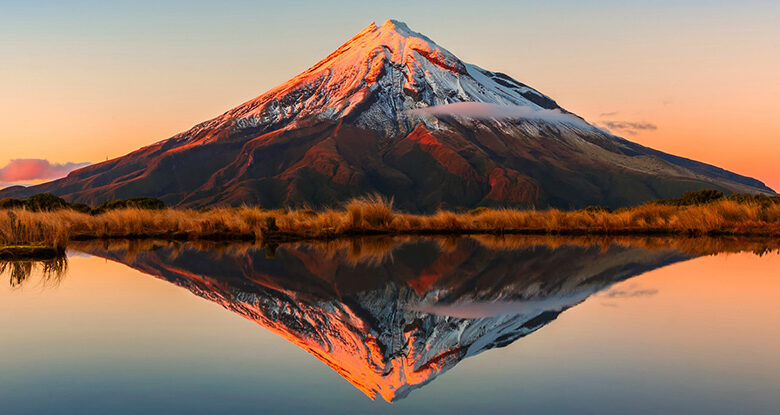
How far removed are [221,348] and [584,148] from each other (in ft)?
563

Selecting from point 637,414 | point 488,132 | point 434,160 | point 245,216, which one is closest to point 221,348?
point 637,414

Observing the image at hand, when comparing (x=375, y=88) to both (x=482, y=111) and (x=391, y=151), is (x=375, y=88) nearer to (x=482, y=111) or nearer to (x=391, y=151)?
(x=391, y=151)

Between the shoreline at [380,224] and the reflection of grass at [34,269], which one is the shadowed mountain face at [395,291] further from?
the shoreline at [380,224]

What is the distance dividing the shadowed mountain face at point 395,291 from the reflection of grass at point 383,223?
3.63 meters

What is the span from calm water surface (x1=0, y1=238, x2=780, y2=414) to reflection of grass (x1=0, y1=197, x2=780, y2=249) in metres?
7.52

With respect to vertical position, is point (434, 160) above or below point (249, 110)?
below

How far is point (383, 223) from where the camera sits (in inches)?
763

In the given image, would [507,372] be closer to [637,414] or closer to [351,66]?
[637,414]

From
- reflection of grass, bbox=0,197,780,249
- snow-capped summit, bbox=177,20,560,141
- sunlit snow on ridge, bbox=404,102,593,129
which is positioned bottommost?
reflection of grass, bbox=0,197,780,249

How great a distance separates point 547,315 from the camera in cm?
578

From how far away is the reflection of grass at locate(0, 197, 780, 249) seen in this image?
17.0 m

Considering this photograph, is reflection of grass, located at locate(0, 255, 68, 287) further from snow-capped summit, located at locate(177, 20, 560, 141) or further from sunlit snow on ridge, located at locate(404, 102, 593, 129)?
snow-capped summit, located at locate(177, 20, 560, 141)

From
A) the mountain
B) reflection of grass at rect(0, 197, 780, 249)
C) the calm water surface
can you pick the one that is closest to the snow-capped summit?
the mountain

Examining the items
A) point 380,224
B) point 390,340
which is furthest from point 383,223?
point 390,340
